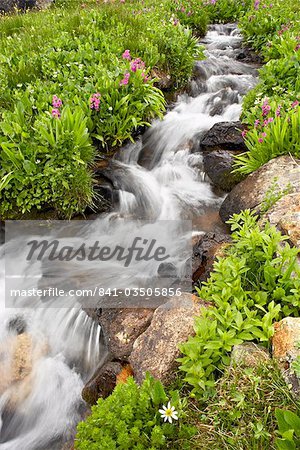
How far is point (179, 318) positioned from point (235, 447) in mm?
1021

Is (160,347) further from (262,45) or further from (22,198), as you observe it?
(262,45)

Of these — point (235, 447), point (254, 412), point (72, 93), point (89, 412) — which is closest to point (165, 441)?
point (235, 447)

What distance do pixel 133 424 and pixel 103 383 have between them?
111 cm

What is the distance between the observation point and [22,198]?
5023mm

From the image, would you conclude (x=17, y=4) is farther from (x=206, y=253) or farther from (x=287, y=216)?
(x=287, y=216)

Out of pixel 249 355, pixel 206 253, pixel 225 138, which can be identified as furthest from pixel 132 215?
pixel 249 355

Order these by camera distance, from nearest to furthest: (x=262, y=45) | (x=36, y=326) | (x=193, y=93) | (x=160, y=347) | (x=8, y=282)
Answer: (x=160, y=347) → (x=36, y=326) → (x=8, y=282) → (x=193, y=93) → (x=262, y=45)

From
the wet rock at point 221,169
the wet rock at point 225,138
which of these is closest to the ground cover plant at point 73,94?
the wet rock at point 225,138

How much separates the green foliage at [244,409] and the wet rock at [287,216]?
136 centimetres

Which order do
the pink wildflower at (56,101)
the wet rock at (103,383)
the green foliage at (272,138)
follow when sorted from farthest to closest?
A: the pink wildflower at (56,101) < the green foliage at (272,138) < the wet rock at (103,383)

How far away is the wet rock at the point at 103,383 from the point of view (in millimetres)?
3334

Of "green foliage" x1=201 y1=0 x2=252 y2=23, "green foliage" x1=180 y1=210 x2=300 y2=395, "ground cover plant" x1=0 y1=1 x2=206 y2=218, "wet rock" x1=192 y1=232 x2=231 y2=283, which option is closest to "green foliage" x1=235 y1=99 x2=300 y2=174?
"wet rock" x1=192 y1=232 x2=231 y2=283

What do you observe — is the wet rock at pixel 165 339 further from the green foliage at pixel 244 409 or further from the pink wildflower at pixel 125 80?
the pink wildflower at pixel 125 80

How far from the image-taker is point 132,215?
5.63m
